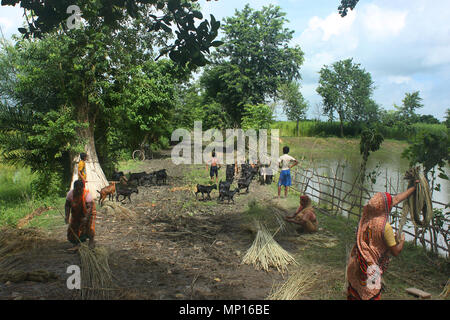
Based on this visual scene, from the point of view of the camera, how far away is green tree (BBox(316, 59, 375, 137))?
39812 mm

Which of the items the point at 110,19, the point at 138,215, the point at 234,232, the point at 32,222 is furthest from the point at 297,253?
the point at 32,222

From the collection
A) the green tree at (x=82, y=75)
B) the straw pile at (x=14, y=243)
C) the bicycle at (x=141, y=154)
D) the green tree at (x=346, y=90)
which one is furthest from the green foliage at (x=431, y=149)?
the green tree at (x=346, y=90)

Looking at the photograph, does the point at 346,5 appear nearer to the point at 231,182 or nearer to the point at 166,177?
the point at 231,182

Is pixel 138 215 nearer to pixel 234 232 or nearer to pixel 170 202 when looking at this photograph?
pixel 170 202

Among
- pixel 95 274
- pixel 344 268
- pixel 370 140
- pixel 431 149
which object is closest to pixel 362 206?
pixel 370 140

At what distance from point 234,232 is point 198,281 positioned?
2.37 m

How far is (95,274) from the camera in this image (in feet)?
13.4

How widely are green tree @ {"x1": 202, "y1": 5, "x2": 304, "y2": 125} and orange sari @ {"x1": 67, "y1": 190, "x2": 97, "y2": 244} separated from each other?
24.0m

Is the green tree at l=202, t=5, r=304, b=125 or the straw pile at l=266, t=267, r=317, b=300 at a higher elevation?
the green tree at l=202, t=5, r=304, b=125

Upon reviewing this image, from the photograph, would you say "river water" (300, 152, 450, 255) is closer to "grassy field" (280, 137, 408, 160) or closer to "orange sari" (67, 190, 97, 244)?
"orange sari" (67, 190, 97, 244)

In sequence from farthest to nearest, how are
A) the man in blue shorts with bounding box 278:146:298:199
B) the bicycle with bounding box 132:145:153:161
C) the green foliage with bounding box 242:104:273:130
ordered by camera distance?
1. the bicycle with bounding box 132:145:153:161
2. the green foliage with bounding box 242:104:273:130
3. the man in blue shorts with bounding box 278:146:298:199

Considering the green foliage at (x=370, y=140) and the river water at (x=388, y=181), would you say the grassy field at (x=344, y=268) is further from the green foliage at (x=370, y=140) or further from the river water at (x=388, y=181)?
the green foliage at (x=370, y=140)

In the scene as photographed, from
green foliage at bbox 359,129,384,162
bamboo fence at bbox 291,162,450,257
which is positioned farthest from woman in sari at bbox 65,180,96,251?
green foliage at bbox 359,129,384,162
